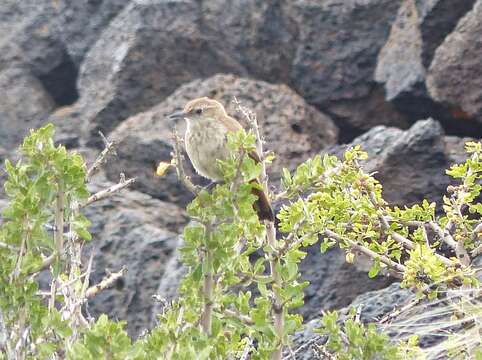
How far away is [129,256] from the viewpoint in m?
9.23

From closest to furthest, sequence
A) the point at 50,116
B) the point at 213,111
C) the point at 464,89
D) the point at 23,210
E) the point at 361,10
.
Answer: the point at 23,210
the point at 213,111
the point at 464,89
the point at 361,10
the point at 50,116

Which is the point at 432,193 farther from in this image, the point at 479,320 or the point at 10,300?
the point at 10,300

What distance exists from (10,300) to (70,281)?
362 millimetres

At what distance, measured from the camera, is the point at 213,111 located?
291 inches

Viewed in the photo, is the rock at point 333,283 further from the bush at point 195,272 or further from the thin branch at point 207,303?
the thin branch at point 207,303

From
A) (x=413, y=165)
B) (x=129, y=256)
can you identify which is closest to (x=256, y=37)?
(x=413, y=165)

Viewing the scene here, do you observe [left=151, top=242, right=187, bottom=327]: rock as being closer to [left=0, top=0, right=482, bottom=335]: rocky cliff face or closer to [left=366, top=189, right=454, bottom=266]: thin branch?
[left=0, top=0, right=482, bottom=335]: rocky cliff face

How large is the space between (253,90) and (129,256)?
219cm

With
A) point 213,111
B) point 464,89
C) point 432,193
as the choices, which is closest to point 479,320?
point 213,111

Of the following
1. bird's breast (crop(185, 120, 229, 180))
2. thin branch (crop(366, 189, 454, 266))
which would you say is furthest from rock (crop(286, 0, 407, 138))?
thin branch (crop(366, 189, 454, 266))

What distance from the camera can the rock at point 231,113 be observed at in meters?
10.4

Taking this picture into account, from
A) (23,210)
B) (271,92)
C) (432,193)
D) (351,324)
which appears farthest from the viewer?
(271,92)

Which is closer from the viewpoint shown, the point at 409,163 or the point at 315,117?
the point at 409,163

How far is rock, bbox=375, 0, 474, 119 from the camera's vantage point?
10750 mm
